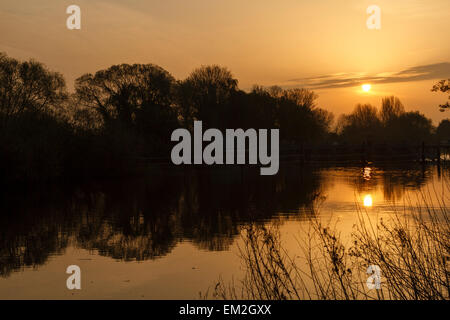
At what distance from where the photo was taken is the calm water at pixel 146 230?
36.0 ft

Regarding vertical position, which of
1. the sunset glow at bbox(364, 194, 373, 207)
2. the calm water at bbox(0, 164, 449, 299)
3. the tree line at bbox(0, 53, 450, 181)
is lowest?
the calm water at bbox(0, 164, 449, 299)

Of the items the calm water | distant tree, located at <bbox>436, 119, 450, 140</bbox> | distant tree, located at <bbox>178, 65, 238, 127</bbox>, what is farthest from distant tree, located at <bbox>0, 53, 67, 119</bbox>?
distant tree, located at <bbox>436, 119, 450, 140</bbox>

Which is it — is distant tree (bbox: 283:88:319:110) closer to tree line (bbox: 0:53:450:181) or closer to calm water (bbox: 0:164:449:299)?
tree line (bbox: 0:53:450:181)

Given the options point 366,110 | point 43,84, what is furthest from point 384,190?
point 366,110

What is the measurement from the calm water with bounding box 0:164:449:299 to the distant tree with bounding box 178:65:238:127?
3190cm

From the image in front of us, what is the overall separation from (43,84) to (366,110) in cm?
9021

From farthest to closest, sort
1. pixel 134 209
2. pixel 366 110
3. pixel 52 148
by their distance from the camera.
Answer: pixel 366 110 < pixel 52 148 < pixel 134 209

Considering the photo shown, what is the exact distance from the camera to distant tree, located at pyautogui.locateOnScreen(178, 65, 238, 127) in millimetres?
63281

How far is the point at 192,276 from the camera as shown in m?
11.4

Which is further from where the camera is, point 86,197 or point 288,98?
point 288,98

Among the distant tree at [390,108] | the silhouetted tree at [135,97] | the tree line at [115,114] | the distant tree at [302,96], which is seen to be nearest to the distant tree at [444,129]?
the distant tree at [390,108]

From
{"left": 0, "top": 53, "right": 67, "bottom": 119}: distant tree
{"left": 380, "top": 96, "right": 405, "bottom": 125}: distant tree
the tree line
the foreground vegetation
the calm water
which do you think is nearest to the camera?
the foreground vegetation

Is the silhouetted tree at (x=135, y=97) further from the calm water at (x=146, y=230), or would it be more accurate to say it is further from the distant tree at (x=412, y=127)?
the distant tree at (x=412, y=127)
